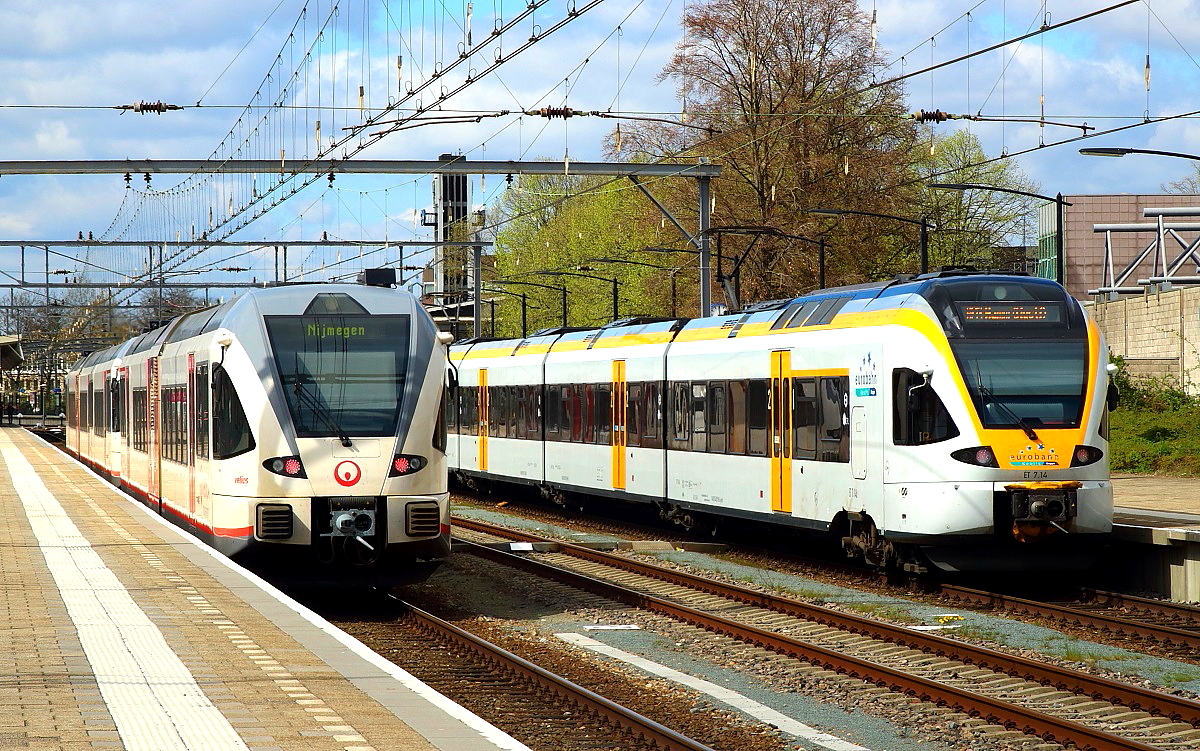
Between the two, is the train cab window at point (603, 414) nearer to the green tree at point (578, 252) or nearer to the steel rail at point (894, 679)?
the steel rail at point (894, 679)

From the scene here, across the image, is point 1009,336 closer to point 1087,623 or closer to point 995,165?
point 1087,623

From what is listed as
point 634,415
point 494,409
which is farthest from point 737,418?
point 494,409

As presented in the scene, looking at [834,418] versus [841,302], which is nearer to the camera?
[834,418]

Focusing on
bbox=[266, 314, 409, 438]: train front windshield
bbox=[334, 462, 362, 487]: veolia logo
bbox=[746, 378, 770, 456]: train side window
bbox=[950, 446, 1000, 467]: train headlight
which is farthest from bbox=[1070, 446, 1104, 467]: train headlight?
bbox=[334, 462, 362, 487]: veolia logo

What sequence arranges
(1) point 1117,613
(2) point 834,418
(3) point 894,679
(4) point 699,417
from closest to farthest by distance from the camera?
(3) point 894,679 < (1) point 1117,613 < (2) point 834,418 < (4) point 699,417

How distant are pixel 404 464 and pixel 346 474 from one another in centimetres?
55

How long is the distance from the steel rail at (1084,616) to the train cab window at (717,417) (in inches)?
193

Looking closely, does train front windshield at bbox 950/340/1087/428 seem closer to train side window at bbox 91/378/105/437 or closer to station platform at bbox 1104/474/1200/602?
station platform at bbox 1104/474/1200/602

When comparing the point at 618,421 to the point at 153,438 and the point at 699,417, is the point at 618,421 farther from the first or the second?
the point at 153,438

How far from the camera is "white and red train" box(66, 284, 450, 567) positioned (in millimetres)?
14734

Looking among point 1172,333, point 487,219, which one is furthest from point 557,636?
point 487,219

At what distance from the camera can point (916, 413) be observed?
16.5 meters

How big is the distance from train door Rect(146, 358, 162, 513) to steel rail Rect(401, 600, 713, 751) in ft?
28.0

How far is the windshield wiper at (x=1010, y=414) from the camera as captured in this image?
53.3 ft
